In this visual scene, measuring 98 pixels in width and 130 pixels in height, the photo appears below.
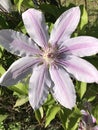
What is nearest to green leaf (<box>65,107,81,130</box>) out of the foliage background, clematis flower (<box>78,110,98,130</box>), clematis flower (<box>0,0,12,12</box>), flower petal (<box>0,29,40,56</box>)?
the foliage background

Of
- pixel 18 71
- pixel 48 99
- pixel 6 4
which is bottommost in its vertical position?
pixel 48 99

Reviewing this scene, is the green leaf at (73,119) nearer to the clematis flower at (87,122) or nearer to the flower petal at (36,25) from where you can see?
the clematis flower at (87,122)

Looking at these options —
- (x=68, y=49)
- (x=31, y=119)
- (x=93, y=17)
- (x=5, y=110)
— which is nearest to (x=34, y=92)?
(x=68, y=49)

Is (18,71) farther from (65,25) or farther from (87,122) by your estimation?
(87,122)

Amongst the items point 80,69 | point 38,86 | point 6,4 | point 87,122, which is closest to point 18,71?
point 38,86

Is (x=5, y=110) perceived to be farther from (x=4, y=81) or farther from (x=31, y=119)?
(x=4, y=81)

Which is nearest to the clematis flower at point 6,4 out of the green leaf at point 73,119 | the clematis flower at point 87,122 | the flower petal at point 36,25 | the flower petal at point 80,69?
the flower petal at point 36,25

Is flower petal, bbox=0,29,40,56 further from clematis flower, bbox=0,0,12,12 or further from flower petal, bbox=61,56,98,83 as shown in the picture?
clematis flower, bbox=0,0,12,12
